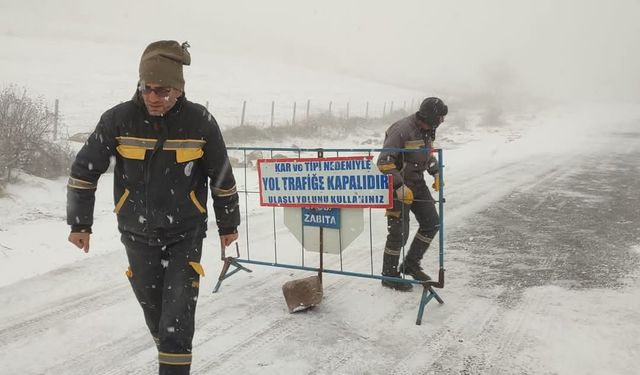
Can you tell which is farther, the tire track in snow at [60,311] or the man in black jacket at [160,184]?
the tire track in snow at [60,311]

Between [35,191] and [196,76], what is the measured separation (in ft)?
99.3

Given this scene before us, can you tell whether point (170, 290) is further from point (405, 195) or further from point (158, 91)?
point (405, 195)

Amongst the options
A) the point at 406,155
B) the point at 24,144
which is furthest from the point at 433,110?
the point at 24,144

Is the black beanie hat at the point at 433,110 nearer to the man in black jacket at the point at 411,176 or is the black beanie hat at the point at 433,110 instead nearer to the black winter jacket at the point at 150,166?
the man in black jacket at the point at 411,176

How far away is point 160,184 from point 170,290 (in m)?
0.61

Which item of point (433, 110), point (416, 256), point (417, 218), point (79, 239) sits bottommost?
point (416, 256)

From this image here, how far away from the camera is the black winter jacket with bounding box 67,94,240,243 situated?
2.84 m

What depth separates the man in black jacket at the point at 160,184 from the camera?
280 centimetres

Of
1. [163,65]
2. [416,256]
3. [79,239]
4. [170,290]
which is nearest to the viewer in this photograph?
[163,65]

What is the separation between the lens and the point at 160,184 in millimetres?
2855

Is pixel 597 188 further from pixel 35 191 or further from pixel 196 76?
pixel 196 76

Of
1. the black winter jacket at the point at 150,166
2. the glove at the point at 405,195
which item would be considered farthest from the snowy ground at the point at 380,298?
the black winter jacket at the point at 150,166

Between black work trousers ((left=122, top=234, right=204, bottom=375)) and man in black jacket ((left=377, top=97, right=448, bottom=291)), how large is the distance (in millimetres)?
2348

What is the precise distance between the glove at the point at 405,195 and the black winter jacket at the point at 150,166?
7.34 ft
